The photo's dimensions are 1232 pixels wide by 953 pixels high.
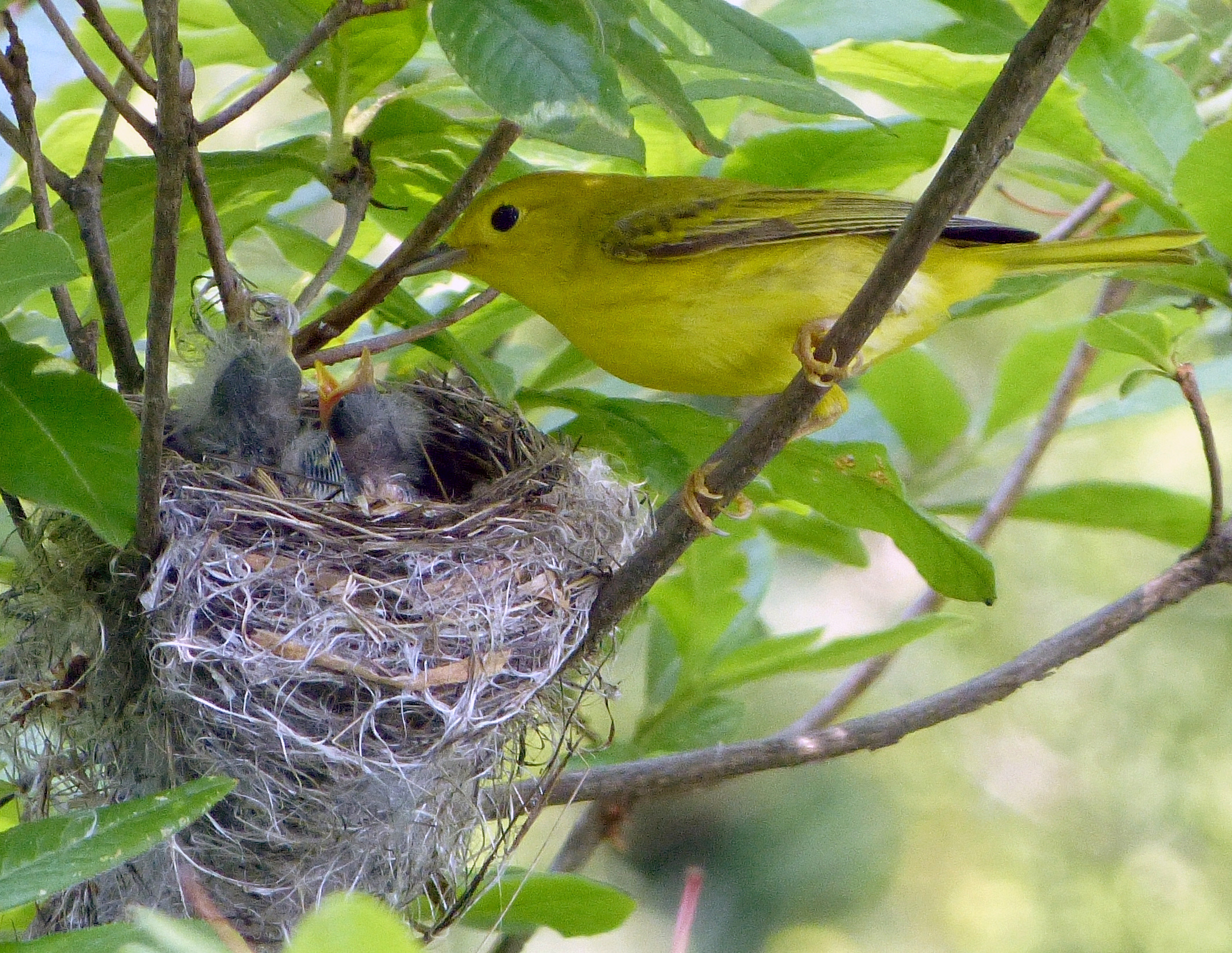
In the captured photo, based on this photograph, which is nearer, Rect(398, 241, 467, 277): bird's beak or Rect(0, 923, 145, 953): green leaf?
Rect(0, 923, 145, 953): green leaf

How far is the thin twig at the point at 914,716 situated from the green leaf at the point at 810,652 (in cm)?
32

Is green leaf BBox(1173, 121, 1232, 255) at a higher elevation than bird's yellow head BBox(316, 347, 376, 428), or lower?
higher

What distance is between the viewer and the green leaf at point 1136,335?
234 centimetres

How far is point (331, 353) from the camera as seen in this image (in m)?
2.73

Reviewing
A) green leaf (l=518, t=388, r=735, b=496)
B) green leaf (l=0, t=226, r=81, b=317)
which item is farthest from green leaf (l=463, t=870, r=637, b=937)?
green leaf (l=0, t=226, r=81, b=317)

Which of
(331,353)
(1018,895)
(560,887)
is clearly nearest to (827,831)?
(1018,895)

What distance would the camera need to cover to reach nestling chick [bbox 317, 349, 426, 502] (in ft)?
10.3

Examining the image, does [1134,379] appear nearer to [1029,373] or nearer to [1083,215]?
[1029,373]

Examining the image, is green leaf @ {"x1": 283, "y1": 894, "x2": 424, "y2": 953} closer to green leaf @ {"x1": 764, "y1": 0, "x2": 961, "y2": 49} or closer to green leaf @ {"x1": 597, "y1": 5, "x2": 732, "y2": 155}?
green leaf @ {"x1": 597, "y1": 5, "x2": 732, "y2": 155}

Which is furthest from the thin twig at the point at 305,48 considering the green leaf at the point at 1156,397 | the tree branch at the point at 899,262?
the green leaf at the point at 1156,397

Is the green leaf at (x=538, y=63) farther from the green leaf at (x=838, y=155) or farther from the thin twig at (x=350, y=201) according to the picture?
the green leaf at (x=838, y=155)

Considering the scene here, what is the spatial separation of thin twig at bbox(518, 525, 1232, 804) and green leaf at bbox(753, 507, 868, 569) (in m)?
0.98

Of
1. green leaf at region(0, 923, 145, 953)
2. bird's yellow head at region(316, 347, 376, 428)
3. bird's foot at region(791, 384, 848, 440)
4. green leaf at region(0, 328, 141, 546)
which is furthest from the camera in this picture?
bird's yellow head at region(316, 347, 376, 428)

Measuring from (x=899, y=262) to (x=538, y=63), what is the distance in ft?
1.82
